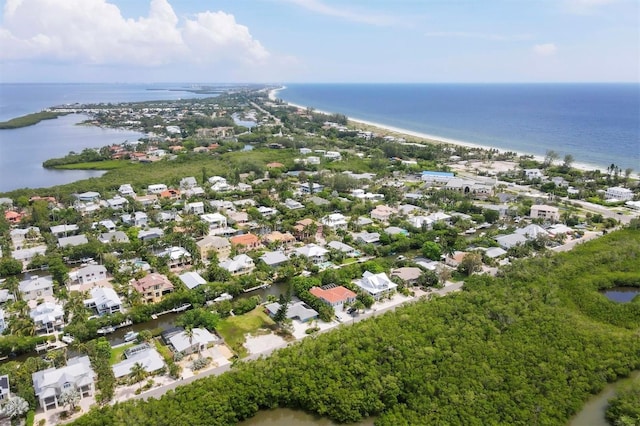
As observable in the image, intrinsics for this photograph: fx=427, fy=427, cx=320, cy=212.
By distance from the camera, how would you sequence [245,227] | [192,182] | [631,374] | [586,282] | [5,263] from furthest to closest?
[192,182]
[245,227]
[5,263]
[586,282]
[631,374]

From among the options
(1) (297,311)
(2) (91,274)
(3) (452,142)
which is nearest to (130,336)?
(2) (91,274)

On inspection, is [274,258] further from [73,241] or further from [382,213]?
[73,241]

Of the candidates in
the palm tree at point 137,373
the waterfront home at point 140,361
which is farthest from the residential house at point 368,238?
the palm tree at point 137,373

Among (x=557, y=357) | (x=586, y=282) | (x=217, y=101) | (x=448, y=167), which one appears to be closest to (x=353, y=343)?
(x=557, y=357)

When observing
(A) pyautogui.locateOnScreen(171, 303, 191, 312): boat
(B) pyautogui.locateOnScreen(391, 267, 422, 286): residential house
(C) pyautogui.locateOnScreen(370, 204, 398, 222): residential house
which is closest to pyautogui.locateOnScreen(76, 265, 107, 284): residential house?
(A) pyautogui.locateOnScreen(171, 303, 191, 312): boat

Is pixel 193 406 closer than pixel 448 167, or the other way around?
pixel 193 406

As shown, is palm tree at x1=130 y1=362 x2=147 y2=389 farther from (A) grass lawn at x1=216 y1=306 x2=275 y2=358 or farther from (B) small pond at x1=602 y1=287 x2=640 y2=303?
(B) small pond at x1=602 y1=287 x2=640 y2=303

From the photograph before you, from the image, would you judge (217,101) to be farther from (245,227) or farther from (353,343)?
(353,343)
